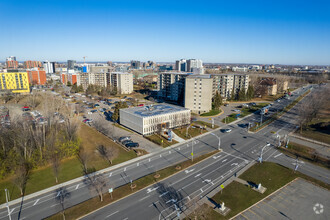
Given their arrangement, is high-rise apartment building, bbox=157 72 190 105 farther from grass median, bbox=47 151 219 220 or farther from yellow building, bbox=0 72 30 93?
yellow building, bbox=0 72 30 93

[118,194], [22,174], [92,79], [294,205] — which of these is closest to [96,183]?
[118,194]

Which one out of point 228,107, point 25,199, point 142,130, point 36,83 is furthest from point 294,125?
point 36,83

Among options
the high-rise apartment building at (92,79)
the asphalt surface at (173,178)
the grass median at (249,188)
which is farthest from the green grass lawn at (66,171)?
the high-rise apartment building at (92,79)

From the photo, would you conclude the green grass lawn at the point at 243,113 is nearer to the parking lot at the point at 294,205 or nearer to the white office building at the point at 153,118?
the white office building at the point at 153,118

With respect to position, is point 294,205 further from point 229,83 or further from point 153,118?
point 229,83

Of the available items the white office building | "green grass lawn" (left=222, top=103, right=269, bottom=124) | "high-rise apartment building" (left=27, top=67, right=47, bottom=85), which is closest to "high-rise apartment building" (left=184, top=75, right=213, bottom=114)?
"green grass lawn" (left=222, top=103, right=269, bottom=124)

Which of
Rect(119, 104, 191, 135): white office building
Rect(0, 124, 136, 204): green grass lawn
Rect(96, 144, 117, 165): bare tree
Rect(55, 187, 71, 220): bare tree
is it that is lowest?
Rect(55, 187, 71, 220): bare tree
